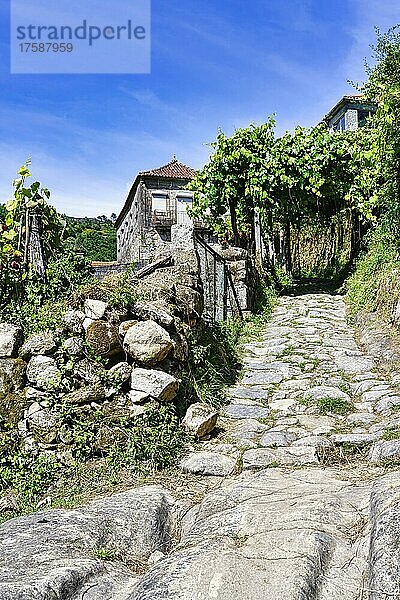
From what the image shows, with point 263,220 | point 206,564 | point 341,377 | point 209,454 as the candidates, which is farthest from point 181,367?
point 263,220

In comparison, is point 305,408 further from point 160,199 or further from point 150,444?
point 160,199

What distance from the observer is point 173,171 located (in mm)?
36812

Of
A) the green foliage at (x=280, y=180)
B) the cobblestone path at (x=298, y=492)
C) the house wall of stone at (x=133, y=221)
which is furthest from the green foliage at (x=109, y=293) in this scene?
the house wall of stone at (x=133, y=221)

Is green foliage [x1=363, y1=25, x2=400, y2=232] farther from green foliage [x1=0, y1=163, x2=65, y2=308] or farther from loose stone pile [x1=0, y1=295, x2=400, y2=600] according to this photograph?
green foliage [x1=0, y1=163, x2=65, y2=308]

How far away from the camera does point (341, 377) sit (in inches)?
274

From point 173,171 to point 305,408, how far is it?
32494mm

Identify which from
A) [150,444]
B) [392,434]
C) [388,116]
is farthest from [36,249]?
[388,116]

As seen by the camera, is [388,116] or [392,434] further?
[388,116]

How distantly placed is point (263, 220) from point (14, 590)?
1274cm

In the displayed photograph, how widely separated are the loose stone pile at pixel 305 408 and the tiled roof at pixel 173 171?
2762 centimetres

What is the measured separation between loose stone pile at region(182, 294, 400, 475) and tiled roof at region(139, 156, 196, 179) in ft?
90.6

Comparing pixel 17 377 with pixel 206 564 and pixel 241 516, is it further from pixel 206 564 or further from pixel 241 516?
pixel 206 564

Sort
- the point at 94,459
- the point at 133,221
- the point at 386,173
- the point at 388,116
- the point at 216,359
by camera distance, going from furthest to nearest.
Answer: the point at 133,221 < the point at 386,173 < the point at 388,116 < the point at 216,359 < the point at 94,459

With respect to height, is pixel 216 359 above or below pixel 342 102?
below
